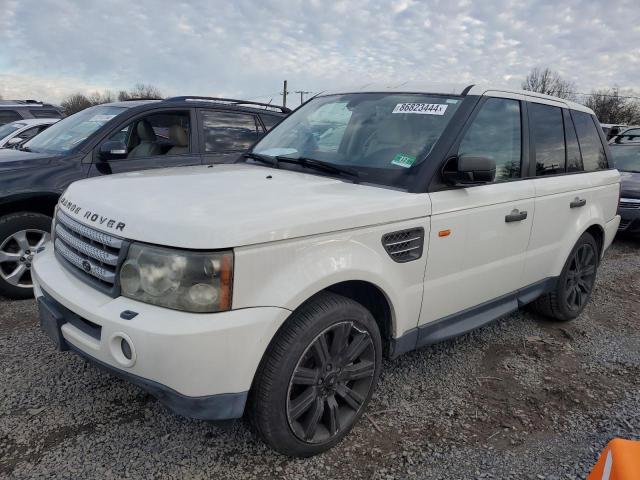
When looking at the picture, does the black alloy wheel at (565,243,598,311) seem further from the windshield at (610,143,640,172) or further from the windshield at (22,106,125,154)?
the windshield at (610,143,640,172)

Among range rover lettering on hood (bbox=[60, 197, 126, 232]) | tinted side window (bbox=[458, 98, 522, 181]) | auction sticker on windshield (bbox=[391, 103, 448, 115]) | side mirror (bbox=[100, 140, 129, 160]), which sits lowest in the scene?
range rover lettering on hood (bbox=[60, 197, 126, 232])

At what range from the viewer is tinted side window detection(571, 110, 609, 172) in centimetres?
415

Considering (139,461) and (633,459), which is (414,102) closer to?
(633,459)

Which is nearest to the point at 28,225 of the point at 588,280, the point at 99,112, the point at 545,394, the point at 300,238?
the point at 99,112

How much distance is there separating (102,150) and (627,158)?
872cm

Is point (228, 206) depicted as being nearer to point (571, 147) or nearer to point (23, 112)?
point (571, 147)

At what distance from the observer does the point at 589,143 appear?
427cm

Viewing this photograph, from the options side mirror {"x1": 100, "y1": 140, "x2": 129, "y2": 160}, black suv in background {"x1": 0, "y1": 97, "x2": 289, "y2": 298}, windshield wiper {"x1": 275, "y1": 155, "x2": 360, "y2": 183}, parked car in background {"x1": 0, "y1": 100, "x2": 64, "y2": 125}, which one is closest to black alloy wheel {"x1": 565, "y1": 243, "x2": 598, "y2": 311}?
windshield wiper {"x1": 275, "y1": 155, "x2": 360, "y2": 183}

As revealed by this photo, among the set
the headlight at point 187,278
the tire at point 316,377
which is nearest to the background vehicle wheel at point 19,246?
the headlight at point 187,278

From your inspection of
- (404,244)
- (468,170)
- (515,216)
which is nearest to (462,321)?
(515,216)

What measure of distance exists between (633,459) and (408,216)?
140 cm

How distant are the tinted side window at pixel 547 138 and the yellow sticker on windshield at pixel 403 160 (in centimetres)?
129

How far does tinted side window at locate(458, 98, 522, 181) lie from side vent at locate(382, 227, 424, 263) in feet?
2.16

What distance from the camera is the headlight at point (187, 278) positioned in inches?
74.9
